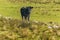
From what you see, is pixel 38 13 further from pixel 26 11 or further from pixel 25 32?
pixel 25 32

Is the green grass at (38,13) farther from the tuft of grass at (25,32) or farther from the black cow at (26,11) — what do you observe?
the tuft of grass at (25,32)

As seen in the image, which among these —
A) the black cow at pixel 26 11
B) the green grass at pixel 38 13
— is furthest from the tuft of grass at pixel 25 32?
the green grass at pixel 38 13

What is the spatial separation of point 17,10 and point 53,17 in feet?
16.6

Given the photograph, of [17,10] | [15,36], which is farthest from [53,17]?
[15,36]

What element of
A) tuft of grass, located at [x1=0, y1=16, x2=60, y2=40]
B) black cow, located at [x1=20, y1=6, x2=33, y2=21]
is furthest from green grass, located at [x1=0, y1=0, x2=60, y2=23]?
tuft of grass, located at [x1=0, y1=16, x2=60, y2=40]

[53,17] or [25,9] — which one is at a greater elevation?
[25,9]

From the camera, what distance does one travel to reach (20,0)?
36.0 m

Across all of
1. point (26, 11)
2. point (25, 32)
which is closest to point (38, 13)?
point (26, 11)

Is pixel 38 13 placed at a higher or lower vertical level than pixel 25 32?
lower

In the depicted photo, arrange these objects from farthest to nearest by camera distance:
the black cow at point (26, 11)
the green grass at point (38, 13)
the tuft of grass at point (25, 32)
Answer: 1. the green grass at point (38, 13)
2. the black cow at point (26, 11)
3. the tuft of grass at point (25, 32)

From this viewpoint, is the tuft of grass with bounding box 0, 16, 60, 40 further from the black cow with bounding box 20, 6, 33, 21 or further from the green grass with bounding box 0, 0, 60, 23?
the green grass with bounding box 0, 0, 60, 23

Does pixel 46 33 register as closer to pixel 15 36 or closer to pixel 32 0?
pixel 15 36

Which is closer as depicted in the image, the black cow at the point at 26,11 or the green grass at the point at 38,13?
the black cow at the point at 26,11

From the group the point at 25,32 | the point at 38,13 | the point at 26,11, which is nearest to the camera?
the point at 25,32
